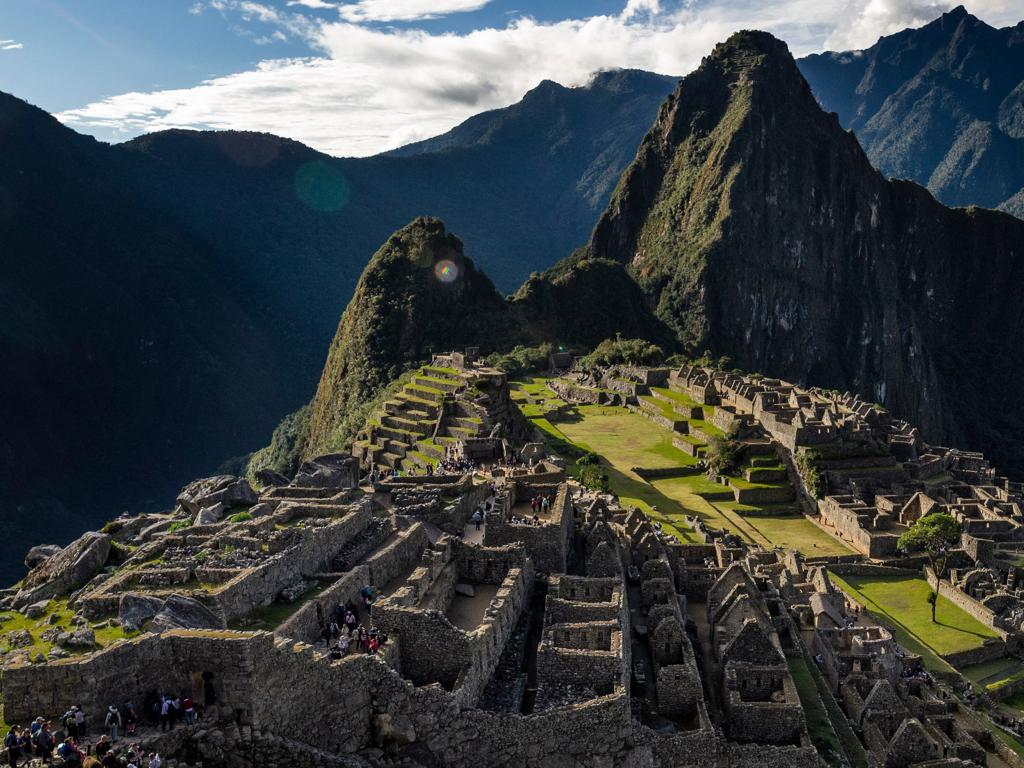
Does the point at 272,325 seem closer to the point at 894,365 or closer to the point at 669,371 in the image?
the point at 669,371

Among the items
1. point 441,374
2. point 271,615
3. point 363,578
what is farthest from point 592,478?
point 271,615

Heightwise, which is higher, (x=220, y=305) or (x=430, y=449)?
(x=220, y=305)

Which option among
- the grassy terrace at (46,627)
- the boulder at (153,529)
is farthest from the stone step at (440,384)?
the grassy terrace at (46,627)

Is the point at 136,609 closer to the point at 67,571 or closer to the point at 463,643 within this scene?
the point at 67,571

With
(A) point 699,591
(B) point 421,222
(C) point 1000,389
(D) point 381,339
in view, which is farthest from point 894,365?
(A) point 699,591

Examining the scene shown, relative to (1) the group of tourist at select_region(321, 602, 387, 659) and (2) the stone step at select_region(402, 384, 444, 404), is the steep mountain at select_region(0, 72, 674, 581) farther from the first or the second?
(1) the group of tourist at select_region(321, 602, 387, 659)

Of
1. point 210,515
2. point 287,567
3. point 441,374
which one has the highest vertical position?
point 441,374
